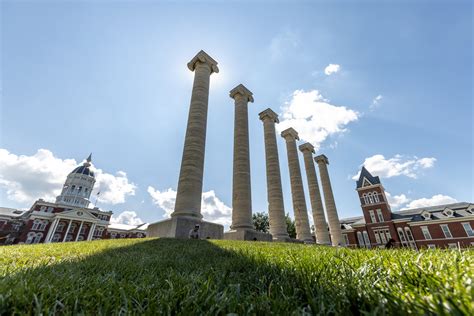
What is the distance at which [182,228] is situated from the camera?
45.5ft

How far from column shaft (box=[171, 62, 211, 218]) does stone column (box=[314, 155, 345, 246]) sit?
78.1 feet

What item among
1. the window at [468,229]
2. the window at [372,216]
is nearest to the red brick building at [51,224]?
the window at [372,216]

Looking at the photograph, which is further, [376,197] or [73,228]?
[73,228]

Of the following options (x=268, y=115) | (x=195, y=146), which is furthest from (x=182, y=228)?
(x=268, y=115)

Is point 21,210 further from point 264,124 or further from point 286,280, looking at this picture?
point 286,280

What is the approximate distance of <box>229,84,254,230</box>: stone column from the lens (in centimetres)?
1923

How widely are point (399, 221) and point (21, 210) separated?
102423 mm

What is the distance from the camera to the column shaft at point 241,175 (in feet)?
63.0

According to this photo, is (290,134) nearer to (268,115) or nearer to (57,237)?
(268,115)

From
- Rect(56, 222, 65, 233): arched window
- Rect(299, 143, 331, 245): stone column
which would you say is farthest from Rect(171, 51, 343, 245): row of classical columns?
Rect(56, 222, 65, 233): arched window

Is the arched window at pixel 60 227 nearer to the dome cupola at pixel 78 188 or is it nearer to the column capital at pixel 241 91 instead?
the dome cupola at pixel 78 188

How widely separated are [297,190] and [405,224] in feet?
96.8

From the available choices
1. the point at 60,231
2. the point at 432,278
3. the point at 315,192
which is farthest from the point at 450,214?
the point at 60,231

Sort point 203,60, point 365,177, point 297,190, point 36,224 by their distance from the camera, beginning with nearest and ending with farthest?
point 203,60 → point 297,190 → point 365,177 → point 36,224
